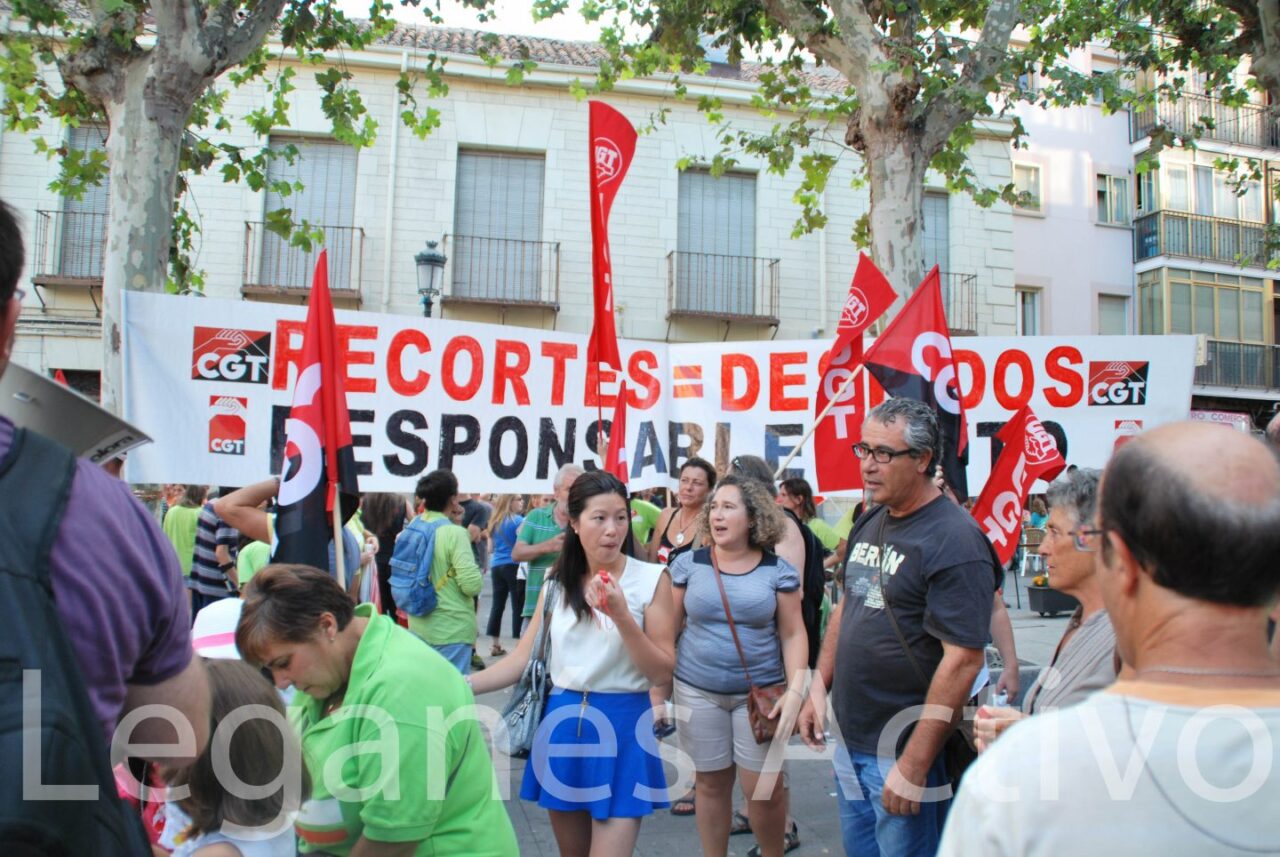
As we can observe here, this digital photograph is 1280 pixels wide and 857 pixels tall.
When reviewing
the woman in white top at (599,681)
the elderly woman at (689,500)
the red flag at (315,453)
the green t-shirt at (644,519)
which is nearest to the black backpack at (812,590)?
the elderly woman at (689,500)

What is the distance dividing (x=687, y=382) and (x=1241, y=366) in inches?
926

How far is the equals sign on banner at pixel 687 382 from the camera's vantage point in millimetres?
6609

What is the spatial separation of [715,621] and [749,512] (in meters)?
0.50

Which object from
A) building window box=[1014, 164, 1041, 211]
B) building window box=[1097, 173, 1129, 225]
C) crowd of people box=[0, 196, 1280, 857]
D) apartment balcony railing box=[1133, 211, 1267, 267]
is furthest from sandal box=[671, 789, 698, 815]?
building window box=[1097, 173, 1129, 225]

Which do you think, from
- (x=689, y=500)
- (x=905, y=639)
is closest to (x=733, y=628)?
(x=905, y=639)

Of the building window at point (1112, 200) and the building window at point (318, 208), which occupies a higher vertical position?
the building window at point (1112, 200)

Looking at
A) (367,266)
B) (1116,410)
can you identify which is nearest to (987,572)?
(1116,410)

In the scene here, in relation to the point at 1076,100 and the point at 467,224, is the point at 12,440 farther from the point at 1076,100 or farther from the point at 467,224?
the point at 467,224

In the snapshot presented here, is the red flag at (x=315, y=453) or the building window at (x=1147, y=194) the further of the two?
the building window at (x=1147, y=194)

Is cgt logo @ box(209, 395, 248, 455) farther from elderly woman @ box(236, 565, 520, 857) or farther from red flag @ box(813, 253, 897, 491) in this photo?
red flag @ box(813, 253, 897, 491)

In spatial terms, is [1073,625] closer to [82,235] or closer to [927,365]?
[927,365]

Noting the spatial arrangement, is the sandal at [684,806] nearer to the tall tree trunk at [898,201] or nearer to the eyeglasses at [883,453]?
the eyeglasses at [883,453]

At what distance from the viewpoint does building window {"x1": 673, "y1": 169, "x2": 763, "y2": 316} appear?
17.4 m

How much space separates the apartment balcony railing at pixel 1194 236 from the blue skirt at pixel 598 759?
24882 millimetres
